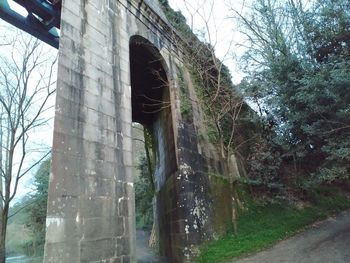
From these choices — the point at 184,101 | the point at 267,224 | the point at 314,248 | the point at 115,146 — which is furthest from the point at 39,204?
the point at 314,248

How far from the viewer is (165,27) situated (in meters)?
9.64

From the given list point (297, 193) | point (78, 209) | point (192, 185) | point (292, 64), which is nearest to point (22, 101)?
point (192, 185)

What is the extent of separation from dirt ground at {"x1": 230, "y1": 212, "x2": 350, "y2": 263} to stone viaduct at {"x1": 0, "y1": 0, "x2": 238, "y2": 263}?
1.65m

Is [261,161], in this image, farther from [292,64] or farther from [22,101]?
[22,101]

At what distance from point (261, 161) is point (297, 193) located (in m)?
1.57

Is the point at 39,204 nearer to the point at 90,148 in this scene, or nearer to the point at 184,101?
Answer: the point at 184,101

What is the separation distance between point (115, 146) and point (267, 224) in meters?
5.35

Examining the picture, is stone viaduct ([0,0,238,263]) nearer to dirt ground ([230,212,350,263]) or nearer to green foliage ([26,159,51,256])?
dirt ground ([230,212,350,263])

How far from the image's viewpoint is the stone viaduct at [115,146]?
4.59m

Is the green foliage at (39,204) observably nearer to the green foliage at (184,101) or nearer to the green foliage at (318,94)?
the green foliage at (184,101)

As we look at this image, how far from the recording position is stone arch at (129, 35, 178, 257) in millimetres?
9281

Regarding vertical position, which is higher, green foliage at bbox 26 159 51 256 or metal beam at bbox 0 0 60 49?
metal beam at bbox 0 0 60 49

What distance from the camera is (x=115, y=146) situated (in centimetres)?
573

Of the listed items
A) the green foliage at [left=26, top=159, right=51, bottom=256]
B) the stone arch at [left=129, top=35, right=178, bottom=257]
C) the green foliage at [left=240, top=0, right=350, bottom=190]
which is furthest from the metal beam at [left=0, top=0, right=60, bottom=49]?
the green foliage at [left=26, top=159, right=51, bottom=256]
